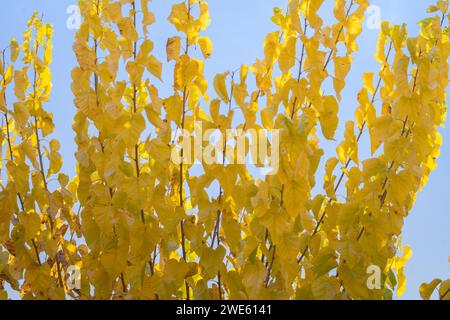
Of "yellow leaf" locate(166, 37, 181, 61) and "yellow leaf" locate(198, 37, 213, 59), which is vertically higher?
"yellow leaf" locate(198, 37, 213, 59)

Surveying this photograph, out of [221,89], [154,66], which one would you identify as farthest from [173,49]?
[221,89]

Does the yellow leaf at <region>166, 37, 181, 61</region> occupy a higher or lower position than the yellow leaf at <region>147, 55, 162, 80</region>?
higher

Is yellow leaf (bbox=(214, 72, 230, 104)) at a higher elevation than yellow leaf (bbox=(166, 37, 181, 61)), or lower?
lower

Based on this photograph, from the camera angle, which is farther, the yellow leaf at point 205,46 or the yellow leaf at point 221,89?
the yellow leaf at point 205,46

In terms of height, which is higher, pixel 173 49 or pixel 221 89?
pixel 173 49

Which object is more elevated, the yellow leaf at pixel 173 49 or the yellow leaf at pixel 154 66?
the yellow leaf at pixel 173 49

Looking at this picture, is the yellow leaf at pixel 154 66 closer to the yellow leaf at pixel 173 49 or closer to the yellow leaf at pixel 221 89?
the yellow leaf at pixel 173 49

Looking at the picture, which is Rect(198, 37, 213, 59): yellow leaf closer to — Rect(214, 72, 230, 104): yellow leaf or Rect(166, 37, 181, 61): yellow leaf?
Rect(166, 37, 181, 61): yellow leaf

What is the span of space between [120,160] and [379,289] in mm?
780

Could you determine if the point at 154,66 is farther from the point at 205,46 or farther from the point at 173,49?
the point at 205,46

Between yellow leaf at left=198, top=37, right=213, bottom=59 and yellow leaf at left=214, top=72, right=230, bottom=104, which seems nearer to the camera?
yellow leaf at left=214, top=72, right=230, bottom=104

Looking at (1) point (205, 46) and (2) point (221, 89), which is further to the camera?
(1) point (205, 46)

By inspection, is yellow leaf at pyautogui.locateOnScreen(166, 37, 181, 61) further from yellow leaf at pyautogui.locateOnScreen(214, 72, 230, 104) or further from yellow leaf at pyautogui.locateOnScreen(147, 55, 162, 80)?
yellow leaf at pyautogui.locateOnScreen(214, 72, 230, 104)

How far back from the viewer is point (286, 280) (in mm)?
1490
